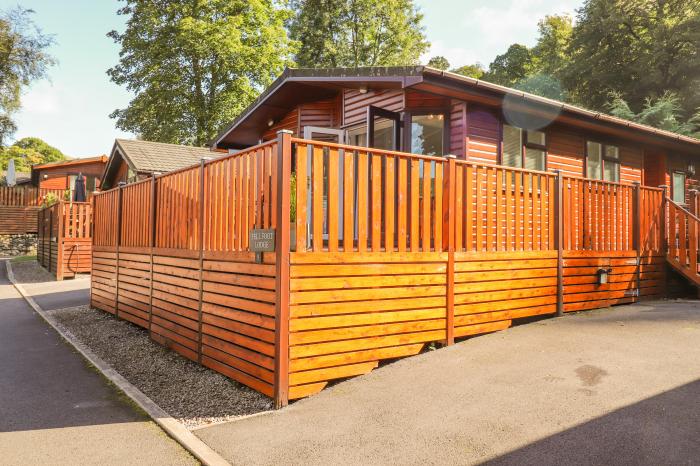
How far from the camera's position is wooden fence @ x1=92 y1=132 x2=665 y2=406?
200 inches

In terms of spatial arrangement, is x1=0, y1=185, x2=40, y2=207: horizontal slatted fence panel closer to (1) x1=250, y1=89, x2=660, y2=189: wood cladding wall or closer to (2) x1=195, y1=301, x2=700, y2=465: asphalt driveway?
(1) x1=250, y1=89, x2=660, y2=189: wood cladding wall

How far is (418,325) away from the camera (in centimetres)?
586

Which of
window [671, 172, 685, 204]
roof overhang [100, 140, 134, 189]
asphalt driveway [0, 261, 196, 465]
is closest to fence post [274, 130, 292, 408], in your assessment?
asphalt driveway [0, 261, 196, 465]

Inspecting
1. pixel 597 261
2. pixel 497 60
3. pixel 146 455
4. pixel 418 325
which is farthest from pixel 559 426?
pixel 497 60

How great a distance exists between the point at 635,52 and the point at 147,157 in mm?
27437

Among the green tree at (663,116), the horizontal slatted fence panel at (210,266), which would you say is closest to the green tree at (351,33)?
the green tree at (663,116)

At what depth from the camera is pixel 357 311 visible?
211 inches

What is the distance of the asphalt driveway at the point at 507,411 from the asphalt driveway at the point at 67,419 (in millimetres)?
593

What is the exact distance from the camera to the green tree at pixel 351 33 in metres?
35.2

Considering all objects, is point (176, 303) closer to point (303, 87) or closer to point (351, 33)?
point (303, 87)

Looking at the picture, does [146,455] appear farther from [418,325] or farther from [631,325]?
[631,325]

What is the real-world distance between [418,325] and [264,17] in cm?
2861

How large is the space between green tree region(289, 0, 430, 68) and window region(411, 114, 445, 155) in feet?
87.8

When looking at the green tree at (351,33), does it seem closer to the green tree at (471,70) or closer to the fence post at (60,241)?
the green tree at (471,70)
